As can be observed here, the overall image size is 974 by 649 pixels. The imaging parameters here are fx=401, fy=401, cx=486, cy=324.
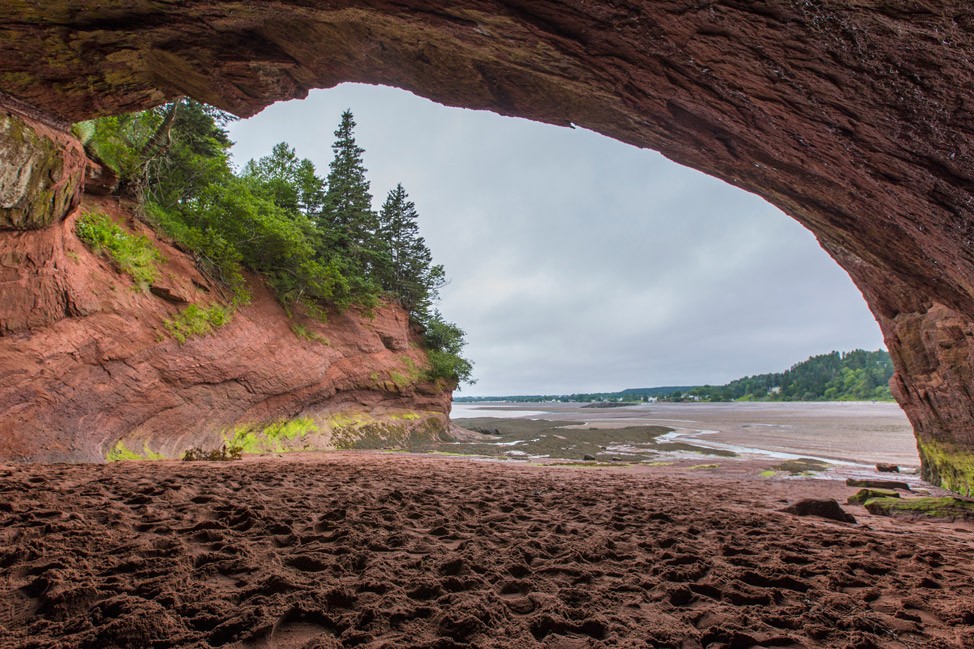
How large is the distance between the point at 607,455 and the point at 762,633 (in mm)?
16187

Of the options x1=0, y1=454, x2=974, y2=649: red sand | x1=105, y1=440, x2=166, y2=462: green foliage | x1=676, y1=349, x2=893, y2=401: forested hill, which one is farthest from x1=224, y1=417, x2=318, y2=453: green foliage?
x1=676, y1=349, x2=893, y2=401: forested hill

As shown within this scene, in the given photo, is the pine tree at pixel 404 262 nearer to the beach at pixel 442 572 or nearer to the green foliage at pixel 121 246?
the green foliage at pixel 121 246

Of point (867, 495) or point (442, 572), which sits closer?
point (442, 572)

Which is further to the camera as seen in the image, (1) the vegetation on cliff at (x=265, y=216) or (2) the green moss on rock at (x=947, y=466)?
(1) the vegetation on cliff at (x=265, y=216)

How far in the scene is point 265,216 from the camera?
1517 centimetres

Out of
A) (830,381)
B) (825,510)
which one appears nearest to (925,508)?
(825,510)

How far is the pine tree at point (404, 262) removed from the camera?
992 inches

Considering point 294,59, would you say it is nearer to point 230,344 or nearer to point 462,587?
point 462,587

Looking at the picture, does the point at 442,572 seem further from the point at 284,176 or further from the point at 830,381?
the point at 830,381

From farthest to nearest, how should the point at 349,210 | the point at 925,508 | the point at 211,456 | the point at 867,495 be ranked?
the point at 349,210
the point at 211,456
the point at 867,495
the point at 925,508

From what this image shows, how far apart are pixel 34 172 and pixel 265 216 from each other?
843 centimetres

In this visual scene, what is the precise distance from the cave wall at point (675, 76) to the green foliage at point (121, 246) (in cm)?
370

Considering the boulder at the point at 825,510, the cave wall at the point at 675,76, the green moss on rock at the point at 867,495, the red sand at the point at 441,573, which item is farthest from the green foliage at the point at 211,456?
the green moss on rock at the point at 867,495

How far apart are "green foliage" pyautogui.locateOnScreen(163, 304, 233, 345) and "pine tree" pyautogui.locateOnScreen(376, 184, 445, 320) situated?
11.1m
